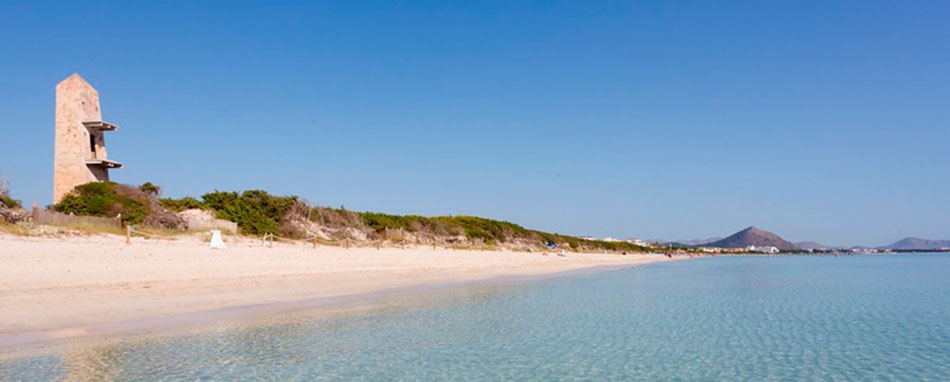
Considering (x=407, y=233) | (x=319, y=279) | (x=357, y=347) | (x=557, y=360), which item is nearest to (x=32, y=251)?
(x=319, y=279)

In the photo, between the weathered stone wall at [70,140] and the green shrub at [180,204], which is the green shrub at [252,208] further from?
the weathered stone wall at [70,140]

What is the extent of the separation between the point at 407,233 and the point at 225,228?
58.1ft

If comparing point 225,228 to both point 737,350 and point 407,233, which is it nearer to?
point 407,233

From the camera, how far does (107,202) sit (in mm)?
Result: 29750

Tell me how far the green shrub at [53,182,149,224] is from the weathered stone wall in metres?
1.03

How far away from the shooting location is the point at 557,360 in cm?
805

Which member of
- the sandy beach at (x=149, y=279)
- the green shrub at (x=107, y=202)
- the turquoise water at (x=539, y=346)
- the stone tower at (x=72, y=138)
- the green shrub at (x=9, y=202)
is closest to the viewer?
the turquoise water at (x=539, y=346)

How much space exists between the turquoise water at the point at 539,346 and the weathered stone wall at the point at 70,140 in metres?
26.9

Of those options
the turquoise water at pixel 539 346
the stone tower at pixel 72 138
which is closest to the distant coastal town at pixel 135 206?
the stone tower at pixel 72 138

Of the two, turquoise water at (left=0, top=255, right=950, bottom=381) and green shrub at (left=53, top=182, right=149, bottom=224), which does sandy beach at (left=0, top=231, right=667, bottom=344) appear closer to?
turquoise water at (left=0, top=255, right=950, bottom=381)

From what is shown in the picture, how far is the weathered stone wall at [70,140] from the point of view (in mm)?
32500

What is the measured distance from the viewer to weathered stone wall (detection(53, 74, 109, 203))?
3250cm

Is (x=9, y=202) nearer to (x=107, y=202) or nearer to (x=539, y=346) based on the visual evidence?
(x=107, y=202)

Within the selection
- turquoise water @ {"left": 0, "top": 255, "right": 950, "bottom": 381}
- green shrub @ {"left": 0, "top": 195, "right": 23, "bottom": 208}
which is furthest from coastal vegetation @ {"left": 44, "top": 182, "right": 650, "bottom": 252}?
turquoise water @ {"left": 0, "top": 255, "right": 950, "bottom": 381}
